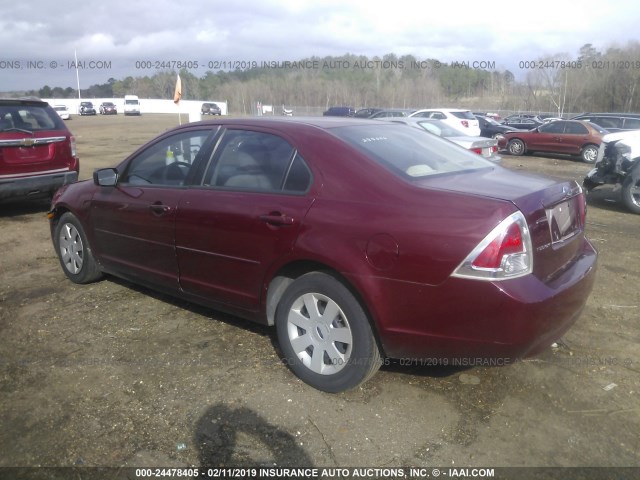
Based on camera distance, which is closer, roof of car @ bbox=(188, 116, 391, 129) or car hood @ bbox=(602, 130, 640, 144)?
roof of car @ bbox=(188, 116, 391, 129)

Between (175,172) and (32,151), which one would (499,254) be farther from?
(32,151)

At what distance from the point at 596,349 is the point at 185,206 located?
301 cm

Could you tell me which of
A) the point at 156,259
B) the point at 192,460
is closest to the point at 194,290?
the point at 156,259

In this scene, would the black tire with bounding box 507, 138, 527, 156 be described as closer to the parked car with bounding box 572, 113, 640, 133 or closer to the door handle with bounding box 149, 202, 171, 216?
the parked car with bounding box 572, 113, 640, 133

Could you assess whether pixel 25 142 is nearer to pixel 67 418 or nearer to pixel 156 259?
pixel 156 259

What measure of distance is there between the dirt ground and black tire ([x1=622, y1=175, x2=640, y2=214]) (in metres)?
4.84

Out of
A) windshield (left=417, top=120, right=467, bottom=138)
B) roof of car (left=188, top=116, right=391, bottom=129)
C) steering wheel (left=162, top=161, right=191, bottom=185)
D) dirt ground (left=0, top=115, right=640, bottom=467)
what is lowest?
dirt ground (left=0, top=115, right=640, bottom=467)

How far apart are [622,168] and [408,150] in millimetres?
6925

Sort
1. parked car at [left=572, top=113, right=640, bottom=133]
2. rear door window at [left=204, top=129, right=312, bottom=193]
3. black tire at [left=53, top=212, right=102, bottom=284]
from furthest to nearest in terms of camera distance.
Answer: parked car at [left=572, top=113, right=640, bottom=133], black tire at [left=53, top=212, right=102, bottom=284], rear door window at [left=204, top=129, right=312, bottom=193]

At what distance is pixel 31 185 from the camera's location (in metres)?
7.73

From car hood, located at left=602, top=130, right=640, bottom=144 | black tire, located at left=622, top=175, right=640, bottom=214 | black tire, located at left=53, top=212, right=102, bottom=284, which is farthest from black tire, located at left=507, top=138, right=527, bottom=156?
black tire, located at left=53, top=212, right=102, bottom=284

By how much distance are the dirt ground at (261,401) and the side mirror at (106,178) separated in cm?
104

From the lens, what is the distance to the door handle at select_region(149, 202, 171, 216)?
4.04 metres

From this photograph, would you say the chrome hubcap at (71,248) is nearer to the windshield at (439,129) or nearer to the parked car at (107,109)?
the windshield at (439,129)
